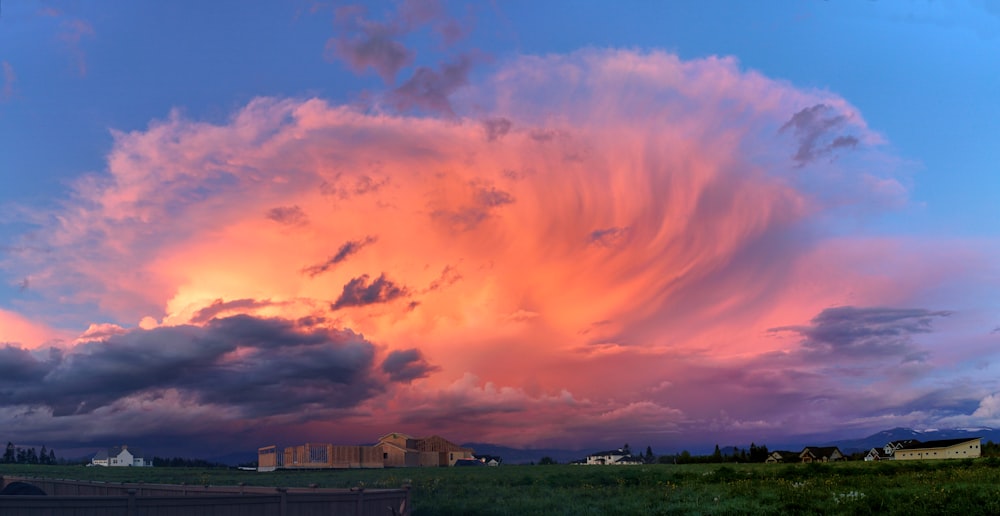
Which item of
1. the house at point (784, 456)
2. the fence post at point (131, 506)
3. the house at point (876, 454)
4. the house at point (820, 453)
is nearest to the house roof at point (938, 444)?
the house at point (876, 454)

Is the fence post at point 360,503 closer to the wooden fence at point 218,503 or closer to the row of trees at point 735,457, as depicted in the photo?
the wooden fence at point 218,503

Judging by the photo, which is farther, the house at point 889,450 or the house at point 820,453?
the house at point 889,450

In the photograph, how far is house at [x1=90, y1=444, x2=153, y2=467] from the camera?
178 m

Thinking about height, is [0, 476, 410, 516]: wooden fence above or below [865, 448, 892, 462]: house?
above

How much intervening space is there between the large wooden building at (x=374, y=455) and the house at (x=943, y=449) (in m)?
92.3

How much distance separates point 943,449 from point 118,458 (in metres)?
178

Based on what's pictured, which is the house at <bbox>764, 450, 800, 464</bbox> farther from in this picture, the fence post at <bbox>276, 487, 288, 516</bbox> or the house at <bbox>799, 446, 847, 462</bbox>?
the fence post at <bbox>276, 487, 288, 516</bbox>

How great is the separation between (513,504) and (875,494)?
63.7 ft

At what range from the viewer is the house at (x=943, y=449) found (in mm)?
158500

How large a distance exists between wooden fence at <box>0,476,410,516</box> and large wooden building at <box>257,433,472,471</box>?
10587cm

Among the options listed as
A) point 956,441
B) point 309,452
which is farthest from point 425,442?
point 956,441

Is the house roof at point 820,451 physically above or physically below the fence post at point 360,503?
below

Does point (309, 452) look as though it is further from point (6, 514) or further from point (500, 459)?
point (6, 514)

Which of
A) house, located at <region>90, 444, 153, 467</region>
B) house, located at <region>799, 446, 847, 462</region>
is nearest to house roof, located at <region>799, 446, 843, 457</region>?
house, located at <region>799, 446, 847, 462</region>
